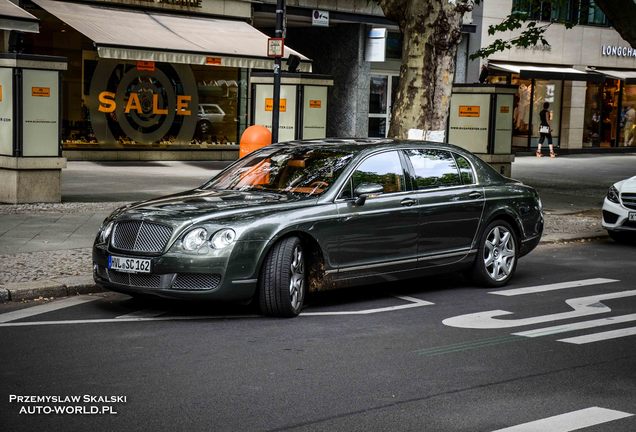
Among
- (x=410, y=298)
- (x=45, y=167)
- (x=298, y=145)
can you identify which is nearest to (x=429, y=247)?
(x=410, y=298)

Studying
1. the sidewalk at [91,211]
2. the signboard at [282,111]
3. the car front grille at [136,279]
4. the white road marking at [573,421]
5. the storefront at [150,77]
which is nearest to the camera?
the white road marking at [573,421]

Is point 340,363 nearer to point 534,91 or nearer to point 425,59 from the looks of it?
point 425,59

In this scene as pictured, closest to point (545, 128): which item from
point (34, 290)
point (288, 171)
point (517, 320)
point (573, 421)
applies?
point (288, 171)

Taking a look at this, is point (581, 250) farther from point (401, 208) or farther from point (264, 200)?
point (264, 200)

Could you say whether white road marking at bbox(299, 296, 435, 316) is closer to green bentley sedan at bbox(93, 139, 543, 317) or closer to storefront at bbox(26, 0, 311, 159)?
green bentley sedan at bbox(93, 139, 543, 317)

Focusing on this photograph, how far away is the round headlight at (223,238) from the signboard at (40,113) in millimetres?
8390

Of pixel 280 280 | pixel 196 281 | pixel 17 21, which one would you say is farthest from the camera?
Result: pixel 17 21

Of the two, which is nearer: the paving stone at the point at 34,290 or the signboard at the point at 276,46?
the paving stone at the point at 34,290

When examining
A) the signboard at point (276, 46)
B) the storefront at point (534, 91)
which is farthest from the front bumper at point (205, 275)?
the storefront at point (534, 91)

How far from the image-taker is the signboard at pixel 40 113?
51.4ft

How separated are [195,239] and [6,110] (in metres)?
8.53

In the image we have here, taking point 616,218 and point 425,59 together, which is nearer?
point 616,218

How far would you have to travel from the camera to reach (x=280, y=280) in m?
8.32

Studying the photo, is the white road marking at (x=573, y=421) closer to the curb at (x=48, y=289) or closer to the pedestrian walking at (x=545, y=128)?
the curb at (x=48, y=289)
